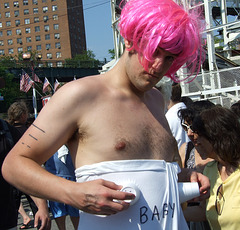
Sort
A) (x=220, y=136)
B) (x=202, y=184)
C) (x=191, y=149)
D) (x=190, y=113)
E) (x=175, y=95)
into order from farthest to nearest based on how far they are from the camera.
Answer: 1. (x=175, y=95)
2. (x=190, y=113)
3. (x=191, y=149)
4. (x=220, y=136)
5. (x=202, y=184)

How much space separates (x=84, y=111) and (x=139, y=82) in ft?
1.06

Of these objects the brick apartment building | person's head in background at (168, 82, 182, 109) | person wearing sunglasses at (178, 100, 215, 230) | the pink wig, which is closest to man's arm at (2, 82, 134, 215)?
the pink wig

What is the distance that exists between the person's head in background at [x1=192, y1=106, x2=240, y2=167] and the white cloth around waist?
907mm

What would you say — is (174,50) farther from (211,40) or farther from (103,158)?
(211,40)

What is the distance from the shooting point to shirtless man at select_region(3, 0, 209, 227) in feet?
4.44

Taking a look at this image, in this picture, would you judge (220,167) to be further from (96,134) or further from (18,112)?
(18,112)

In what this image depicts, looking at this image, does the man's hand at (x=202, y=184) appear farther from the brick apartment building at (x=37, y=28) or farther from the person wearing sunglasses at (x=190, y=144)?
the brick apartment building at (x=37, y=28)

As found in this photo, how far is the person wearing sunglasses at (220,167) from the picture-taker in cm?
222

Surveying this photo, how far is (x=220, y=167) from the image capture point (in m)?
2.44

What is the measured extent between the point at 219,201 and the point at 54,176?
1351 millimetres

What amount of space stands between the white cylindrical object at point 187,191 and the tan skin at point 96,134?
0.27 ft

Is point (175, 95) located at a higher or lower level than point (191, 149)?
higher

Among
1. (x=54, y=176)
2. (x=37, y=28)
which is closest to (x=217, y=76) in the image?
(x=54, y=176)

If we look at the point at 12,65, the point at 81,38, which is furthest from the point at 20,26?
the point at 12,65
